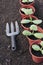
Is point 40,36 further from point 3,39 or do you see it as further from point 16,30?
point 3,39

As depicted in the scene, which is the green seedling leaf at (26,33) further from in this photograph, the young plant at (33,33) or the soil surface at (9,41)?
the soil surface at (9,41)

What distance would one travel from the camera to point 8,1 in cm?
356

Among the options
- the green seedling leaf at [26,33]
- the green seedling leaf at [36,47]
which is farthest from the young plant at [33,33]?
the green seedling leaf at [36,47]

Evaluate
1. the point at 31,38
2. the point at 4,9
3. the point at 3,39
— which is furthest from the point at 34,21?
the point at 4,9

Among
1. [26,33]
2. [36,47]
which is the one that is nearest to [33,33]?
[26,33]

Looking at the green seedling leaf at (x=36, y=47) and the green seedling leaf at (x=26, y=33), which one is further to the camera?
the green seedling leaf at (x=26, y=33)

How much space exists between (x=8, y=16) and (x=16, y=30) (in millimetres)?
533

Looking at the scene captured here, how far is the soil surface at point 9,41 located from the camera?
2.48 metres

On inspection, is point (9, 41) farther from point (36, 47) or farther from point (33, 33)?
point (36, 47)

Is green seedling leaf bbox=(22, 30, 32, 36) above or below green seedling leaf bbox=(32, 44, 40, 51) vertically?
above

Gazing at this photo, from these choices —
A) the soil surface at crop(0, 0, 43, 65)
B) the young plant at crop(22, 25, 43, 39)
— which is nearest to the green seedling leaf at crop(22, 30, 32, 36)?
the young plant at crop(22, 25, 43, 39)

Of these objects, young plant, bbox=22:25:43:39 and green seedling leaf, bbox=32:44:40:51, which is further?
young plant, bbox=22:25:43:39

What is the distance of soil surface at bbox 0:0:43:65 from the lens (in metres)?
2.48

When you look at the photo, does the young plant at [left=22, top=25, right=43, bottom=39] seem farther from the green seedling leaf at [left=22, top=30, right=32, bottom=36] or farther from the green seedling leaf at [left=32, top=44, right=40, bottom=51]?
the green seedling leaf at [left=32, top=44, right=40, bottom=51]
